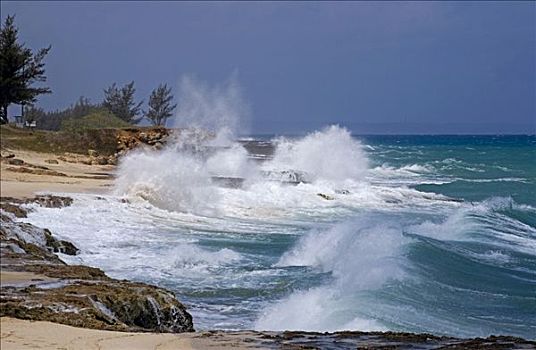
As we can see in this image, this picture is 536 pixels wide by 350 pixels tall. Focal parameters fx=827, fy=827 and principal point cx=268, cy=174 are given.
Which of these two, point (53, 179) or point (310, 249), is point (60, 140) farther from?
point (310, 249)

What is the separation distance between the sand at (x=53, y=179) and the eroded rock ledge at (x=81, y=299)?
9.22 meters

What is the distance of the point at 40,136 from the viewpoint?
120ft

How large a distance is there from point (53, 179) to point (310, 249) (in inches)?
455

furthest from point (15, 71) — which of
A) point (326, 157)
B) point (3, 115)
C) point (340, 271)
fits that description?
point (340, 271)

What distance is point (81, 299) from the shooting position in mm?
8555

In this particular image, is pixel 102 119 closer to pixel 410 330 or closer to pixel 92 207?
pixel 92 207

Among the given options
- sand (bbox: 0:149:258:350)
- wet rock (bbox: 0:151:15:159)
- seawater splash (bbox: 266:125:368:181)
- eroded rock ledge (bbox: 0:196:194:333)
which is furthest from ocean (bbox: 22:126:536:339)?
seawater splash (bbox: 266:125:368:181)

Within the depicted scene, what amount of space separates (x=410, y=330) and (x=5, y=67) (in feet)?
102

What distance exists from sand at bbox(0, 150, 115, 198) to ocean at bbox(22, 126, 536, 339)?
1062 mm

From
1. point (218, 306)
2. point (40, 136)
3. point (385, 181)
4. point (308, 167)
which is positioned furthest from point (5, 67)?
point (218, 306)

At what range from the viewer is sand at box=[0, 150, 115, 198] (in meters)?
20.7

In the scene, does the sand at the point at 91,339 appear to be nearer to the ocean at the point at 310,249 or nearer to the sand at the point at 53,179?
the ocean at the point at 310,249

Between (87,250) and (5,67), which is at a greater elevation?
(5,67)

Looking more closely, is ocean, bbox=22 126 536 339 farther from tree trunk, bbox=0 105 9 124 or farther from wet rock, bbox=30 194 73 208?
tree trunk, bbox=0 105 9 124
